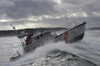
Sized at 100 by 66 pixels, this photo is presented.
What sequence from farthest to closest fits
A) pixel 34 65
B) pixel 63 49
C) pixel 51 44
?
pixel 51 44 < pixel 63 49 < pixel 34 65

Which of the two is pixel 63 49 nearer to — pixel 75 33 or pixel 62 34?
pixel 62 34

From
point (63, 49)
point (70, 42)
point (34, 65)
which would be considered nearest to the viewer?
point (34, 65)

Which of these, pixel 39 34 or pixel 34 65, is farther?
pixel 39 34

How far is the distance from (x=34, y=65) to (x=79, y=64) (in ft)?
15.5

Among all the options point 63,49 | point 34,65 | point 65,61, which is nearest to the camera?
point 65,61

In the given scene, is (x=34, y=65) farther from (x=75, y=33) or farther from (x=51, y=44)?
(x=75, y=33)

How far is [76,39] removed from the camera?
26781mm

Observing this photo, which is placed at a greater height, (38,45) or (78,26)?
(78,26)

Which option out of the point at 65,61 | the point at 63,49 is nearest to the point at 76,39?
the point at 63,49

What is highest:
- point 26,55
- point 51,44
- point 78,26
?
point 78,26

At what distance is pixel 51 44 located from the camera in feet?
78.8

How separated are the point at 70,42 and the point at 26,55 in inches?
250

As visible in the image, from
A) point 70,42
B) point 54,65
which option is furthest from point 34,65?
point 70,42

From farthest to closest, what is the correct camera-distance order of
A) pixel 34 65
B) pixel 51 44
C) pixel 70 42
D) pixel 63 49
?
pixel 70 42 → pixel 51 44 → pixel 63 49 → pixel 34 65
